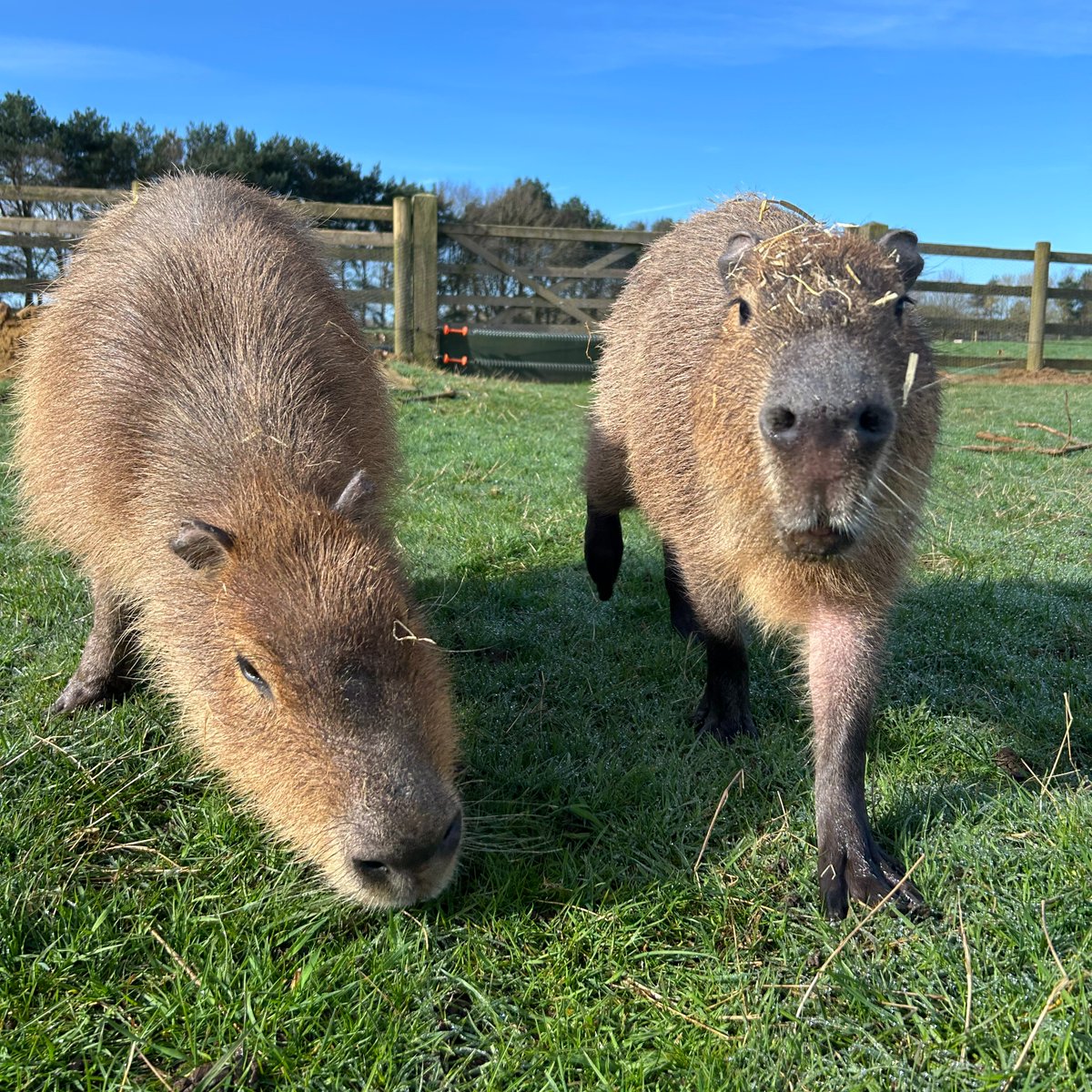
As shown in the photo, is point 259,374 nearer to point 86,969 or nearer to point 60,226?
point 86,969

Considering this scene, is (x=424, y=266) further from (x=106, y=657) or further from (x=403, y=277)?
(x=106, y=657)

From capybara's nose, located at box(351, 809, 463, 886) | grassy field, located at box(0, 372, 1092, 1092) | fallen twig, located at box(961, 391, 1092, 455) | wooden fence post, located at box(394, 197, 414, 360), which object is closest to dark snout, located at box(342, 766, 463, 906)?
capybara's nose, located at box(351, 809, 463, 886)

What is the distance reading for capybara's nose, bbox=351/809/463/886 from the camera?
1.85 meters

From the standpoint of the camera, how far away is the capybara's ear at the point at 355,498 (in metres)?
2.30

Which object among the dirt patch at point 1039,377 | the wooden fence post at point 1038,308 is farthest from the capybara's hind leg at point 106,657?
the wooden fence post at point 1038,308

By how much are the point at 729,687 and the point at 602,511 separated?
1.42 m

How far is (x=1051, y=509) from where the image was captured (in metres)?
6.09

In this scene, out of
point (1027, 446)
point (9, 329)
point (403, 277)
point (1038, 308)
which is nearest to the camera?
point (1027, 446)

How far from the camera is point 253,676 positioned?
6.91 ft

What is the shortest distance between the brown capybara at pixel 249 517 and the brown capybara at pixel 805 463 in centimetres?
99

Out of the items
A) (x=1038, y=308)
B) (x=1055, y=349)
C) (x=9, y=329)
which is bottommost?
(x=9, y=329)

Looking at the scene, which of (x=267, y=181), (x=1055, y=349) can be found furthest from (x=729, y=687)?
(x=267, y=181)

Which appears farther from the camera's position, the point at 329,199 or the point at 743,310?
the point at 329,199

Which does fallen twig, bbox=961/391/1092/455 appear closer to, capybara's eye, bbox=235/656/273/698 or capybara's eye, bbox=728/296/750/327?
capybara's eye, bbox=728/296/750/327
